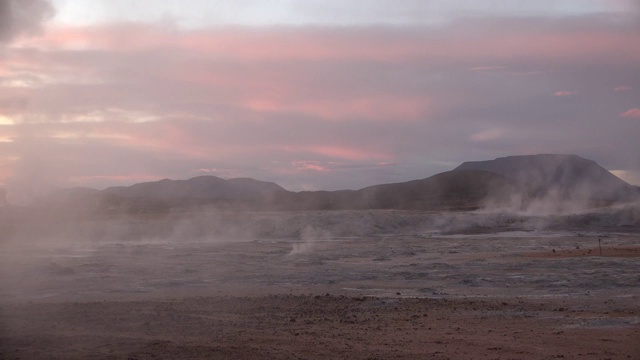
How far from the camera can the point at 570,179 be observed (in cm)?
14275

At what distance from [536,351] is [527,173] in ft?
513

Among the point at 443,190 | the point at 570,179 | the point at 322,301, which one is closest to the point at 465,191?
the point at 443,190

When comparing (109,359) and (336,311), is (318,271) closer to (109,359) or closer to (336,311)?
(336,311)

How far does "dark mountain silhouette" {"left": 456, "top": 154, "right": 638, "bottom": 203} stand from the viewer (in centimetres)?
12912

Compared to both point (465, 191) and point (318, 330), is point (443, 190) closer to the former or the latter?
point (465, 191)

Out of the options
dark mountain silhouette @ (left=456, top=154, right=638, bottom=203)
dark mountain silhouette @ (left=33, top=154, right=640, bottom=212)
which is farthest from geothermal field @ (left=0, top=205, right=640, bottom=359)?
dark mountain silhouette @ (left=456, top=154, right=638, bottom=203)

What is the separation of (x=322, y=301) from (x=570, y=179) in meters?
134

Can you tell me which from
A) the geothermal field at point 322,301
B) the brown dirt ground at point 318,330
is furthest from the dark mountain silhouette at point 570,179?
the brown dirt ground at point 318,330

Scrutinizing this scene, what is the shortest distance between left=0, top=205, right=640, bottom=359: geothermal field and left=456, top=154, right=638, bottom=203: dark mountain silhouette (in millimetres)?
86602

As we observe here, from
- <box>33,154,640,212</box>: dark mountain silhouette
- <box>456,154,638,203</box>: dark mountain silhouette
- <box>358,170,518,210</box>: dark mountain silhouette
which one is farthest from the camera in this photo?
<box>358,170,518,210</box>: dark mountain silhouette

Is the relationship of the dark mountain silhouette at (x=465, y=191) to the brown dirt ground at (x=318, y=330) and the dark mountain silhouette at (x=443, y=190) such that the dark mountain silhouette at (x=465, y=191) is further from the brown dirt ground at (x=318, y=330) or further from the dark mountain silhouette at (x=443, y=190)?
the brown dirt ground at (x=318, y=330)

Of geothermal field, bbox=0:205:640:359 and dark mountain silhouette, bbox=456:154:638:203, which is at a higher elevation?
dark mountain silhouette, bbox=456:154:638:203

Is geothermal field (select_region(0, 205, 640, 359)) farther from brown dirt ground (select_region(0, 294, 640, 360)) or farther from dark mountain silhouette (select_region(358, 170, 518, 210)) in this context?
dark mountain silhouette (select_region(358, 170, 518, 210))

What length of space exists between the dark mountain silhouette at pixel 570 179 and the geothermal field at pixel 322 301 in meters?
86.6
